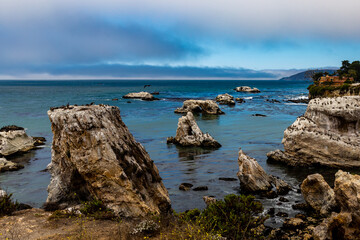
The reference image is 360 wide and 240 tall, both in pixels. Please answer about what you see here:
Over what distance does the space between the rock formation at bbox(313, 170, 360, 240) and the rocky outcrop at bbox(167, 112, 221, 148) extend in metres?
23.3

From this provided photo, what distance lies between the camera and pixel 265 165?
88.4 feet

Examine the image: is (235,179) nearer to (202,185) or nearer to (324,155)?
(202,185)

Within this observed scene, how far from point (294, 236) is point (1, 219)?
12.8 meters

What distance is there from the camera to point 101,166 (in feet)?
41.1

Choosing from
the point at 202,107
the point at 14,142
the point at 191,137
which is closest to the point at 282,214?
the point at 191,137

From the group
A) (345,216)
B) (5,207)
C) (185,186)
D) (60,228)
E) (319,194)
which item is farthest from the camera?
(185,186)

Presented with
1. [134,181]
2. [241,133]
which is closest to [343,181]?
[134,181]

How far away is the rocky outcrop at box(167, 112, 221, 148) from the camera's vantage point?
35.5 meters

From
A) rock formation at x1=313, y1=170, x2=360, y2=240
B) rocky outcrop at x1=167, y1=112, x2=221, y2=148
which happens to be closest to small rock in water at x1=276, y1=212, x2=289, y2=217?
rock formation at x1=313, y1=170, x2=360, y2=240

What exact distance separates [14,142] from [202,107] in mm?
45976

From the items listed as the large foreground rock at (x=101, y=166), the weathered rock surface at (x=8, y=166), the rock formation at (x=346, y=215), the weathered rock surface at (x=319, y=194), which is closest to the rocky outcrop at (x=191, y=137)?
the weathered rock surface at (x=8, y=166)

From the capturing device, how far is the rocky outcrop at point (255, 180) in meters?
19.7

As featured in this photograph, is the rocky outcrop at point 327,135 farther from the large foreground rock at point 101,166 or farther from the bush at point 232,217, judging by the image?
the large foreground rock at point 101,166

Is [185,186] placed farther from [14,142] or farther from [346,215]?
[14,142]
